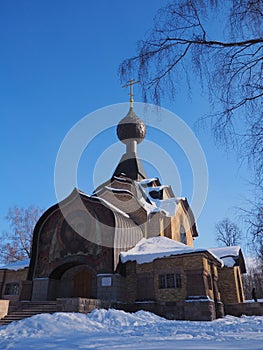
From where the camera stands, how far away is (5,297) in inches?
666

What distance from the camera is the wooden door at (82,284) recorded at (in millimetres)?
14969

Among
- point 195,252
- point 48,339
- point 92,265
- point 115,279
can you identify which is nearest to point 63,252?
point 92,265

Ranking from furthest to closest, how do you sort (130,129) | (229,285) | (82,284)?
(130,129) < (229,285) < (82,284)

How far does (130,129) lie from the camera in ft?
78.8

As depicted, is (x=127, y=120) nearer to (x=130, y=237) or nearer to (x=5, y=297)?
(x=130, y=237)

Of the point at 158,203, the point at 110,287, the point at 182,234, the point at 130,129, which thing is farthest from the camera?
the point at 130,129

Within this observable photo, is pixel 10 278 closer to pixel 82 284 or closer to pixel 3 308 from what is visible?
pixel 82 284

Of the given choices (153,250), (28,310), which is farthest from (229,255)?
(28,310)

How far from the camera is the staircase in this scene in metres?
10.8

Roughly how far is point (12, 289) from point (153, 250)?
28.4 ft

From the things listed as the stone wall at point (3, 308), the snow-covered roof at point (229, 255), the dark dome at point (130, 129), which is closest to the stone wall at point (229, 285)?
the snow-covered roof at point (229, 255)

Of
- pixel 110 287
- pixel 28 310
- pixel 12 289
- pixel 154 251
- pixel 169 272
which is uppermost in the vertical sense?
pixel 154 251

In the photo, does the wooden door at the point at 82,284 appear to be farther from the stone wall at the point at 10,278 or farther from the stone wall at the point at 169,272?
the stone wall at the point at 10,278

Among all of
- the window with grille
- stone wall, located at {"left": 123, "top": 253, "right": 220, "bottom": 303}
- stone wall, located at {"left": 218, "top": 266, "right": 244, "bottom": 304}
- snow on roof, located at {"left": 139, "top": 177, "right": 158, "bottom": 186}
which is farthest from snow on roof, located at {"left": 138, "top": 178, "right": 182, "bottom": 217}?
the window with grille
